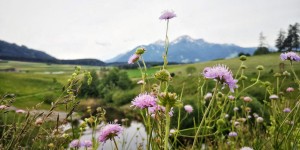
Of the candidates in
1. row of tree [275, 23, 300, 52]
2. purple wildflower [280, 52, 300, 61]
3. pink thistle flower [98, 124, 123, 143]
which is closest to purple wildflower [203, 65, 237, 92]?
pink thistle flower [98, 124, 123, 143]

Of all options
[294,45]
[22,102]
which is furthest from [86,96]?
[294,45]

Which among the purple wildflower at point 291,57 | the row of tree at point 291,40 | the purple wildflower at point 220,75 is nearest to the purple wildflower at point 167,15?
the purple wildflower at point 220,75

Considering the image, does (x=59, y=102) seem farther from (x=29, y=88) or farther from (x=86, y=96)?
(x=29, y=88)

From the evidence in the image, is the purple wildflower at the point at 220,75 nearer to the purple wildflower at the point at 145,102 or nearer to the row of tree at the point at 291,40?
the purple wildflower at the point at 145,102

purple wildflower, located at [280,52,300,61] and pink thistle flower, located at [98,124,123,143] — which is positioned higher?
purple wildflower, located at [280,52,300,61]

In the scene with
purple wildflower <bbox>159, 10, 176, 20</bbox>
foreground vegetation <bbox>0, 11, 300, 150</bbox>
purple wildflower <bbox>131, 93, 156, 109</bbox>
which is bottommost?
foreground vegetation <bbox>0, 11, 300, 150</bbox>

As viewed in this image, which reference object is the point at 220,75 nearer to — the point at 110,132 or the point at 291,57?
the point at 110,132

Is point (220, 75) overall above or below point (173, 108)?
above

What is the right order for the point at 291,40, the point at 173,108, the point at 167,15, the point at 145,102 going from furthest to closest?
the point at 291,40
the point at 173,108
the point at 167,15
the point at 145,102

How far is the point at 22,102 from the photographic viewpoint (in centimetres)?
4891

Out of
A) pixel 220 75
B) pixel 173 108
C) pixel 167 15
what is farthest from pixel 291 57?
pixel 173 108

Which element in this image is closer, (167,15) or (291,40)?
(167,15)

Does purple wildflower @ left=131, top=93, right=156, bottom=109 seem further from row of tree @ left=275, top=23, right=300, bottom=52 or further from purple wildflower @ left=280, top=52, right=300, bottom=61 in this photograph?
row of tree @ left=275, top=23, right=300, bottom=52

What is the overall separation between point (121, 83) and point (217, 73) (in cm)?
5990
